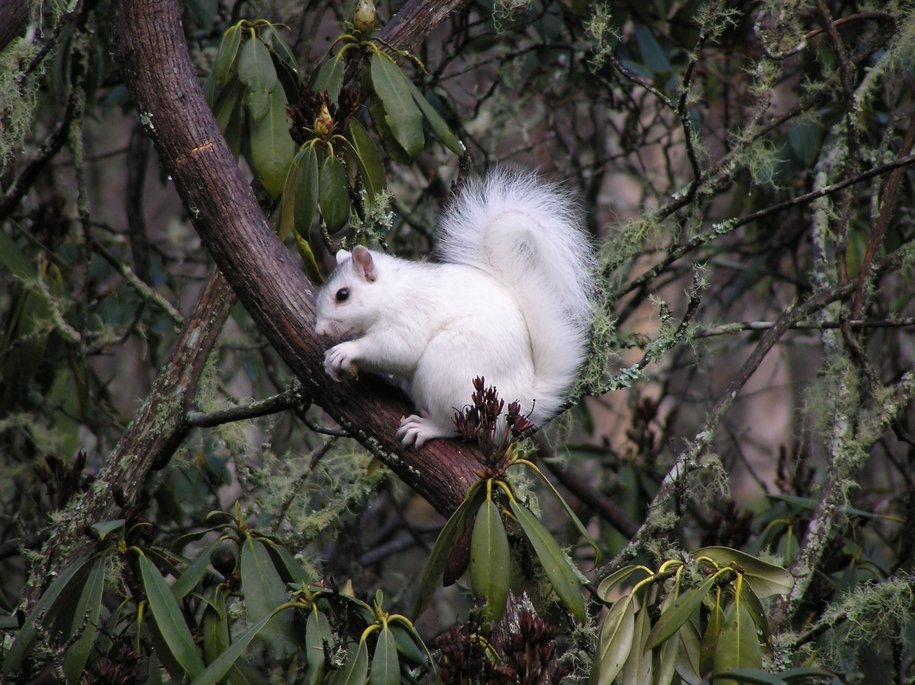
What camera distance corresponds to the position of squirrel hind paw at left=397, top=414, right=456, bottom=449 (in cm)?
194

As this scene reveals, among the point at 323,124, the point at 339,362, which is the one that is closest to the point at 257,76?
the point at 323,124

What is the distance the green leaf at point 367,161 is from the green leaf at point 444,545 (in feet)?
2.96

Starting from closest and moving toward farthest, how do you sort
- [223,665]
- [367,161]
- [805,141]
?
[223,665] < [367,161] < [805,141]

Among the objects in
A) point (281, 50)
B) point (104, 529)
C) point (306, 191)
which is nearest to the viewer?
point (104, 529)

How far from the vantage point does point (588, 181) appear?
435 centimetres

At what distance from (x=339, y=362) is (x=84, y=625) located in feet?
2.31

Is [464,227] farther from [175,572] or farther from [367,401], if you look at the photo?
[175,572]

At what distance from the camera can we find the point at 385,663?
1629 millimetres

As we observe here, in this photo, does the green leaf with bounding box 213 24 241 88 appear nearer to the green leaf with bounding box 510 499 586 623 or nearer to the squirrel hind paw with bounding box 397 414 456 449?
the squirrel hind paw with bounding box 397 414 456 449

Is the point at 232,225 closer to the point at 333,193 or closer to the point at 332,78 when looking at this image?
the point at 333,193

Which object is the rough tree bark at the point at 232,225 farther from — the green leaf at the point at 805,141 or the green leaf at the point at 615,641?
the green leaf at the point at 805,141

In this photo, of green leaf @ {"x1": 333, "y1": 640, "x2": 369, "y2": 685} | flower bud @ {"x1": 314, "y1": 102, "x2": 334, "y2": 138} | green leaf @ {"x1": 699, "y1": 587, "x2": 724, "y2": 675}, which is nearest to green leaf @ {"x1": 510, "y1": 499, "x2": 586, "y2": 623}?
green leaf @ {"x1": 699, "y1": 587, "x2": 724, "y2": 675}

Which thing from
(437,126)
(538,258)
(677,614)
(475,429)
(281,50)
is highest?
(281,50)

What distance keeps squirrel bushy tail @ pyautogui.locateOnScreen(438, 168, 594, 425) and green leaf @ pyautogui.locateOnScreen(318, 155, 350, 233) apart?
0.37 metres
